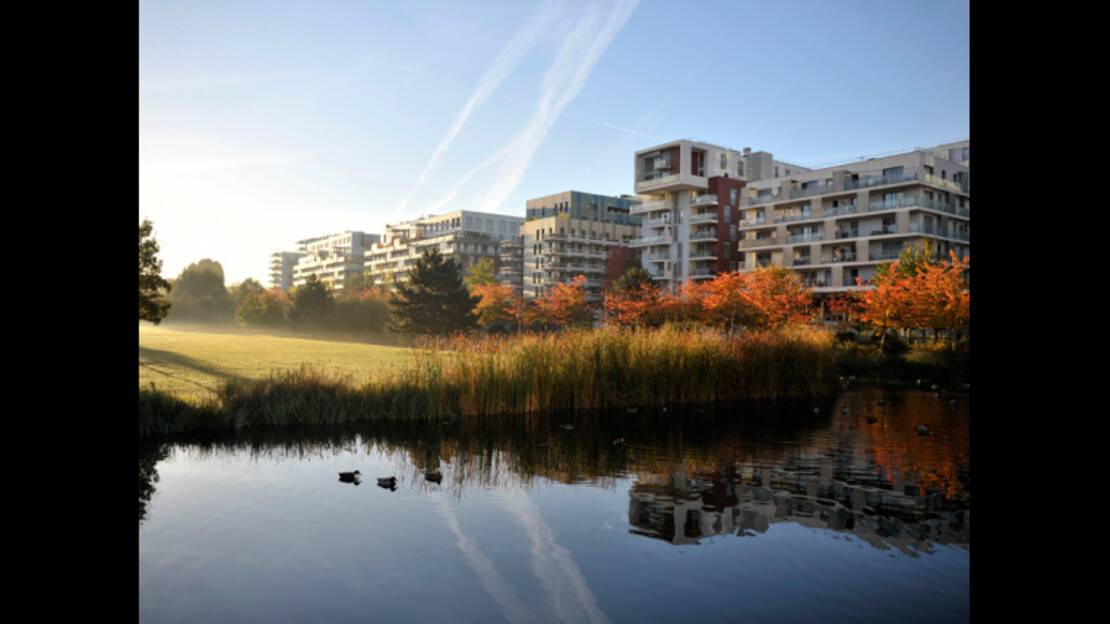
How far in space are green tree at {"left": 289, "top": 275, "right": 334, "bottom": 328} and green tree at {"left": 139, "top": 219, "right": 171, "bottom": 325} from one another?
31.3 meters

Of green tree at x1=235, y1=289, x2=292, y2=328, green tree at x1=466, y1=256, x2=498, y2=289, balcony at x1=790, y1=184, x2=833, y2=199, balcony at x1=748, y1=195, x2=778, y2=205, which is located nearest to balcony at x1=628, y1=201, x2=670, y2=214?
balcony at x1=748, y1=195, x2=778, y2=205

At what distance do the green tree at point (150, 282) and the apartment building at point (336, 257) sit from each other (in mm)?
86446

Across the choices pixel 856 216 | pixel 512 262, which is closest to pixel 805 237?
pixel 856 216

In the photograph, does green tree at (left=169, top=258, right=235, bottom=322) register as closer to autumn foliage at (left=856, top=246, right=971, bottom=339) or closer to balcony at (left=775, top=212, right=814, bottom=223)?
balcony at (left=775, top=212, right=814, bottom=223)

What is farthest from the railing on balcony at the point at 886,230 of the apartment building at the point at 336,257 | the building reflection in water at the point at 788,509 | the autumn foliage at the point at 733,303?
the apartment building at the point at 336,257

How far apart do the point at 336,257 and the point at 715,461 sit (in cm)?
11341

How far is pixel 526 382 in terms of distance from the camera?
12008 mm

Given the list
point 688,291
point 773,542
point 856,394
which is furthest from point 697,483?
point 688,291

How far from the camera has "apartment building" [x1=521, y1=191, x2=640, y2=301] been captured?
72.6 meters

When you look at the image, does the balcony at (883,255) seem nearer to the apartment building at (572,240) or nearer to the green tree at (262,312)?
the apartment building at (572,240)

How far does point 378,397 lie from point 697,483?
611 cm

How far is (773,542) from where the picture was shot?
5207mm

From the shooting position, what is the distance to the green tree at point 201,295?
59.8 m
